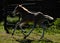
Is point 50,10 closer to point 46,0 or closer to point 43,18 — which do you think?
point 46,0

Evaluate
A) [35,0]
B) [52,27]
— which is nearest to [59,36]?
[52,27]

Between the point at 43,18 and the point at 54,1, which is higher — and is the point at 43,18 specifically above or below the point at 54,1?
above

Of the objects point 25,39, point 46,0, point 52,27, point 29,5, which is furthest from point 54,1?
point 25,39

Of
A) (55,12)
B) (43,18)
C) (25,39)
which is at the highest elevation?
(43,18)

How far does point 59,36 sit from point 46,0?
22.7 ft

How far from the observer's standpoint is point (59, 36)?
1209 centimetres

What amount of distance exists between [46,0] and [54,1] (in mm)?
597

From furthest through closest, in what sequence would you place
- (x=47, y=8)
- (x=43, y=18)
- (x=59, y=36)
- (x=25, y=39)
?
(x=47, y=8) < (x=59, y=36) < (x=25, y=39) < (x=43, y=18)

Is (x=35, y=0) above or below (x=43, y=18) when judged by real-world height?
below

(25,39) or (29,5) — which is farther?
(29,5)

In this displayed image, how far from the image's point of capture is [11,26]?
1486 centimetres

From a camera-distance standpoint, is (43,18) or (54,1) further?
(54,1)

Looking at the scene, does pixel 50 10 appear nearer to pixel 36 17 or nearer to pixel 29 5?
pixel 29 5

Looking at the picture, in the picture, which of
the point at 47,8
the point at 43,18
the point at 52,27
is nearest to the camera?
the point at 43,18
